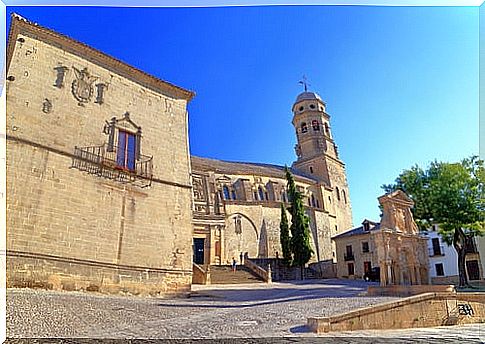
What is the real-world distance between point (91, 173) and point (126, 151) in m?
0.73

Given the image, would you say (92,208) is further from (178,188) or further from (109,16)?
(109,16)

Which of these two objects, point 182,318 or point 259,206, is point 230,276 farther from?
point 182,318

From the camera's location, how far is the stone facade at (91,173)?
18.7 ft

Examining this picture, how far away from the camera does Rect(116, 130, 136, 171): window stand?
6820mm

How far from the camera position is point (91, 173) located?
6.42m

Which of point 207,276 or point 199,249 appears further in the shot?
point 199,249

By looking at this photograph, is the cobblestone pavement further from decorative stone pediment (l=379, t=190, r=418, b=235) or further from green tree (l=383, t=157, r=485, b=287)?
green tree (l=383, t=157, r=485, b=287)

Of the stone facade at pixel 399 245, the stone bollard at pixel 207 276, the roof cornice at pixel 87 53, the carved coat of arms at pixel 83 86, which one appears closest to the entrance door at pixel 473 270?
the stone facade at pixel 399 245

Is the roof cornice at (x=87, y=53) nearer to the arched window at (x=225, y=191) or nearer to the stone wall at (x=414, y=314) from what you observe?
the arched window at (x=225, y=191)

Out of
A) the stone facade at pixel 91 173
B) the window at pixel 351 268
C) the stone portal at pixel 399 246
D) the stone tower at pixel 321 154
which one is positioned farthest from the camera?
the window at pixel 351 268

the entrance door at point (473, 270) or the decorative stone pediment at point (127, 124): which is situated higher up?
the decorative stone pediment at point (127, 124)

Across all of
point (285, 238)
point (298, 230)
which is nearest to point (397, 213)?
point (298, 230)

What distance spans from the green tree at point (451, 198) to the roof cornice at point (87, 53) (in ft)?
12.9

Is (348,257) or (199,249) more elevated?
(199,249)
